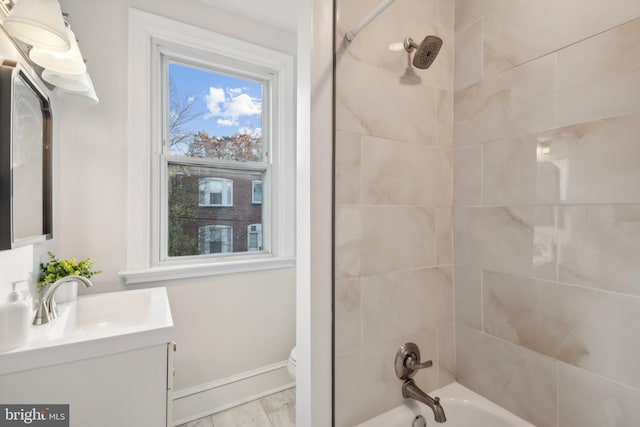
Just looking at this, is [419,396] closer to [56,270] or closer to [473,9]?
[473,9]

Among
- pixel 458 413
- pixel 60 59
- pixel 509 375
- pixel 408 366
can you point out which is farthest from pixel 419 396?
pixel 60 59

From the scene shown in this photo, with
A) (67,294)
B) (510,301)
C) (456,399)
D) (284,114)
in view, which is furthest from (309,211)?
(284,114)

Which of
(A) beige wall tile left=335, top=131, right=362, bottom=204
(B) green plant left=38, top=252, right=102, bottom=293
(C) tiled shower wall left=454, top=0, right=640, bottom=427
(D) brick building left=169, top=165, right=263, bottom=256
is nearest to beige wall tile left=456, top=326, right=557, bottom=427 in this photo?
(C) tiled shower wall left=454, top=0, right=640, bottom=427

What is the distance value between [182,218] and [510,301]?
5.93 ft

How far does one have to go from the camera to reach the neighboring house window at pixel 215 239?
1.91m

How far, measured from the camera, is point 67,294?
1313mm

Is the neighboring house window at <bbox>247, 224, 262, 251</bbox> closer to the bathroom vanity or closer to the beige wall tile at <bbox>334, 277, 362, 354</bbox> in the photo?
the bathroom vanity

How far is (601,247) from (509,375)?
1.79ft

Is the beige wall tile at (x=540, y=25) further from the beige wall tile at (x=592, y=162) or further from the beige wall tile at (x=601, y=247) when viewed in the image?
the beige wall tile at (x=601, y=247)

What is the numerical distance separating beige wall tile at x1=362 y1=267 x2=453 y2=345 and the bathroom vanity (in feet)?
2.45

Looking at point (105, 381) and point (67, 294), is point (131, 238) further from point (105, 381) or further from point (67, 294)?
point (105, 381)

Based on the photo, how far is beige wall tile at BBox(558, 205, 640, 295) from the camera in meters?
0.75

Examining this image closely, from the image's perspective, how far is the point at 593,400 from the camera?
813 millimetres

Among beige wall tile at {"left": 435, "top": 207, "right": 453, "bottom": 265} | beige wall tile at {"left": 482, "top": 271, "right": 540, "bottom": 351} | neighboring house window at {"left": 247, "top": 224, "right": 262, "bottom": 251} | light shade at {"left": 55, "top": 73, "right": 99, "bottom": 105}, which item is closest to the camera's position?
beige wall tile at {"left": 482, "top": 271, "right": 540, "bottom": 351}
